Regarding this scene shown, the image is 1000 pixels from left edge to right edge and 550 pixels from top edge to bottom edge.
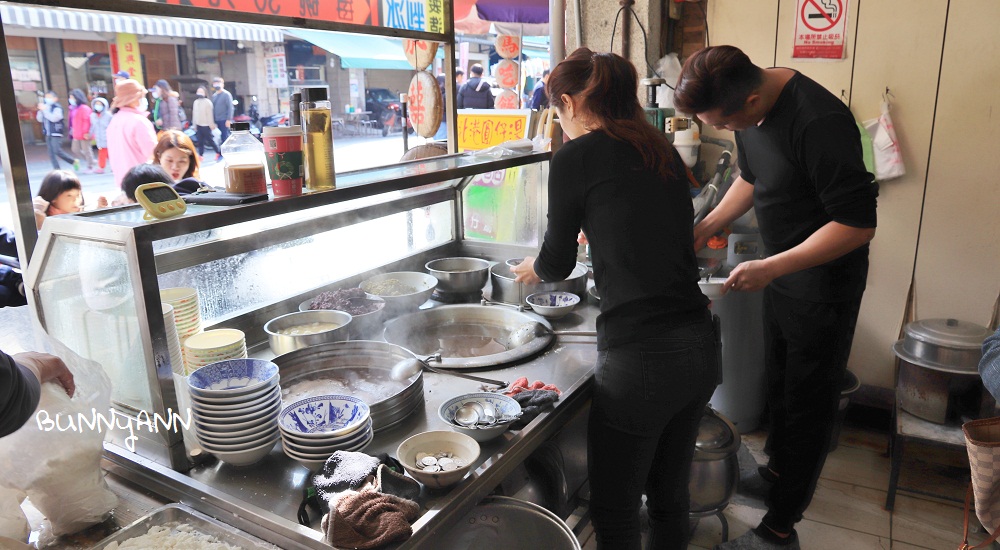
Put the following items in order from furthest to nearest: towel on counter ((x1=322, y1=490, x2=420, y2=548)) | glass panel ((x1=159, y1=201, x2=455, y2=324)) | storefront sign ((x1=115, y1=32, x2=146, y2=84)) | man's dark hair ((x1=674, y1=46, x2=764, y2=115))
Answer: storefront sign ((x1=115, y1=32, x2=146, y2=84)) → man's dark hair ((x1=674, y1=46, x2=764, y2=115)) → glass panel ((x1=159, y1=201, x2=455, y2=324)) → towel on counter ((x1=322, y1=490, x2=420, y2=548))

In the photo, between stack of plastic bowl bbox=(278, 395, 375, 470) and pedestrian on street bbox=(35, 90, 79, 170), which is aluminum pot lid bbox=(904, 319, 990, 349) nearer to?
stack of plastic bowl bbox=(278, 395, 375, 470)

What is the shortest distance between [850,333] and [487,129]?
3187 millimetres

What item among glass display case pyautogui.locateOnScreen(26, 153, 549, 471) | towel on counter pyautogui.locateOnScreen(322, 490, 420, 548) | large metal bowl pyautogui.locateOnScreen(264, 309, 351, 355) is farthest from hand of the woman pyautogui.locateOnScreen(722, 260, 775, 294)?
towel on counter pyautogui.locateOnScreen(322, 490, 420, 548)

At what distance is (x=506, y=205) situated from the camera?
10.6 ft

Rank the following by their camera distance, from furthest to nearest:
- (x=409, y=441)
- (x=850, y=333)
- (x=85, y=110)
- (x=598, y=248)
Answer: (x=85, y=110)
(x=850, y=333)
(x=598, y=248)
(x=409, y=441)

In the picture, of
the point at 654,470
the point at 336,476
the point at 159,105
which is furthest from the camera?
the point at 159,105

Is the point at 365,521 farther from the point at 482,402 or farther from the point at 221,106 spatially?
the point at 221,106

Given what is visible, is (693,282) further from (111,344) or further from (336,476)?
(111,344)

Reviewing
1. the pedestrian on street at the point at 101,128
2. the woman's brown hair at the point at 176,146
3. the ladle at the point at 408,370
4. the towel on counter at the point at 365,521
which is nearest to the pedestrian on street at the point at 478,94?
the woman's brown hair at the point at 176,146

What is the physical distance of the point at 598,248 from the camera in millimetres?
1931

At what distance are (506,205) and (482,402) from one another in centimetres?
151

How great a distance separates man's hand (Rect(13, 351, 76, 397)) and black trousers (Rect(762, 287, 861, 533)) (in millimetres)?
2375

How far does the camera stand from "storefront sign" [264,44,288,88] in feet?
59.3

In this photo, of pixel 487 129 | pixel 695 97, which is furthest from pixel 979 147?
pixel 487 129
